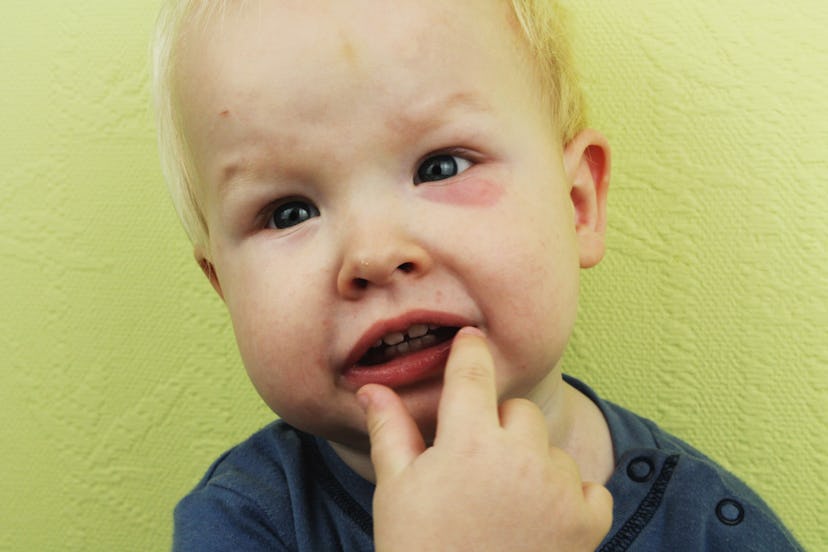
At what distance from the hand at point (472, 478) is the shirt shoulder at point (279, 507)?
7.3 inches

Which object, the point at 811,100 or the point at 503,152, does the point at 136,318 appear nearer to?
the point at 503,152

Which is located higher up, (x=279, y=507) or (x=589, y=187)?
(x=589, y=187)

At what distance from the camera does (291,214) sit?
69cm

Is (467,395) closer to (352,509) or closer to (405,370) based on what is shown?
(405,370)

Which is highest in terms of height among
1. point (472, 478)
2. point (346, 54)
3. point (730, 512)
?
point (346, 54)

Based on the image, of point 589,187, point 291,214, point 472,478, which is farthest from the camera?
point 589,187

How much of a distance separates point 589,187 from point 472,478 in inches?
13.5

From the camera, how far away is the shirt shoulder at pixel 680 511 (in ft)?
2.39

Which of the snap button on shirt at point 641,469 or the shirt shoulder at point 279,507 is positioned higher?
the shirt shoulder at point 279,507

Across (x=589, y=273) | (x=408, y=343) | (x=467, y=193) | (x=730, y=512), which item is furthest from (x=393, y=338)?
(x=589, y=273)

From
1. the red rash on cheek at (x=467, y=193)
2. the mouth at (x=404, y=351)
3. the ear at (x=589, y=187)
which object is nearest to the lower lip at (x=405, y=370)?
the mouth at (x=404, y=351)

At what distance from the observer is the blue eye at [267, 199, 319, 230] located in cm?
68

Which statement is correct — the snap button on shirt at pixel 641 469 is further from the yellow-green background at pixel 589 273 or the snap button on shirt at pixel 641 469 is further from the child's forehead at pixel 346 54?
the child's forehead at pixel 346 54

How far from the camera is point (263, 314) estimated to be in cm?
65
